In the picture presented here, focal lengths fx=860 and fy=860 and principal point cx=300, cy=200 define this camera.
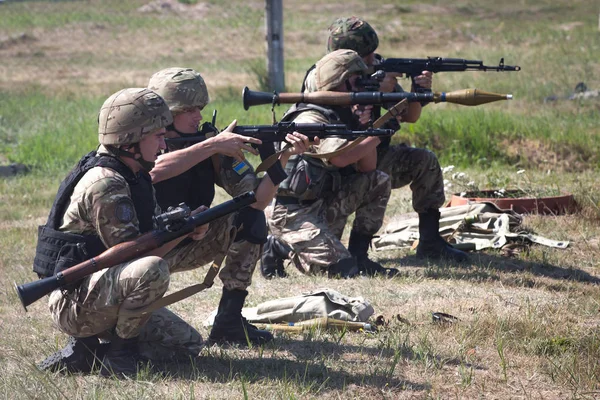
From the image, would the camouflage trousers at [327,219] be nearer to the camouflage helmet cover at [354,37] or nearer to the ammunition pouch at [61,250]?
the camouflage helmet cover at [354,37]

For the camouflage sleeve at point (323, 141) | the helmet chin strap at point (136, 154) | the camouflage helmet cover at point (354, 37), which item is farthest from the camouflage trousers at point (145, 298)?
the camouflage helmet cover at point (354, 37)

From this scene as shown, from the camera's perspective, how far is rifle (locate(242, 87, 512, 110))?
5.32 meters

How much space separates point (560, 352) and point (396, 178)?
2.72 meters

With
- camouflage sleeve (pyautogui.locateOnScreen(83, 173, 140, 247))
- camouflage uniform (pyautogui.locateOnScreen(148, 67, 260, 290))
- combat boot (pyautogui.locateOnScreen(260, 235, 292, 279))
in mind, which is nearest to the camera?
camouflage sleeve (pyautogui.locateOnScreen(83, 173, 140, 247))

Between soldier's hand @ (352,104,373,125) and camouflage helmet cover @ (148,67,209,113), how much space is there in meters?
1.58

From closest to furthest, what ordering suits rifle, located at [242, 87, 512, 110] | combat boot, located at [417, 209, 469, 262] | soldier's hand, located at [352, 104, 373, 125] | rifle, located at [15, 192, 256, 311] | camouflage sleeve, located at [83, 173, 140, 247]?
rifle, located at [15, 192, 256, 311] → camouflage sleeve, located at [83, 173, 140, 247] → rifle, located at [242, 87, 512, 110] → soldier's hand, located at [352, 104, 373, 125] → combat boot, located at [417, 209, 469, 262]

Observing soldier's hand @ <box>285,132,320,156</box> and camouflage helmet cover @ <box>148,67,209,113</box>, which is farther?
soldier's hand @ <box>285,132,320,156</box>

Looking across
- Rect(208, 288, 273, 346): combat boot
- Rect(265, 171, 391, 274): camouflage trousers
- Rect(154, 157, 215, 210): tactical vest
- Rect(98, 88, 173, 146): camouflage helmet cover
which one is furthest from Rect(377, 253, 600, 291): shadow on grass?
Rect(98, 88, 173, 146): camouflage helmet cover

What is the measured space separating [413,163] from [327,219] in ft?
2.85

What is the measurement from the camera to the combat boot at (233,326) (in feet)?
15.3

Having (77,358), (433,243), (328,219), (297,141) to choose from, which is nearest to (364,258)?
(328,219)

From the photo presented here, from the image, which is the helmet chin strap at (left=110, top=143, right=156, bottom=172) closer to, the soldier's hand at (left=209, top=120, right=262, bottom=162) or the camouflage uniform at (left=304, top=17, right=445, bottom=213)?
the soldier's hand at (left=209, top=120, right=262, bottom=162)

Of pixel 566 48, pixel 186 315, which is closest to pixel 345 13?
pixel 566 48

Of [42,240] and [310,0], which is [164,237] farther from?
[310,0]
